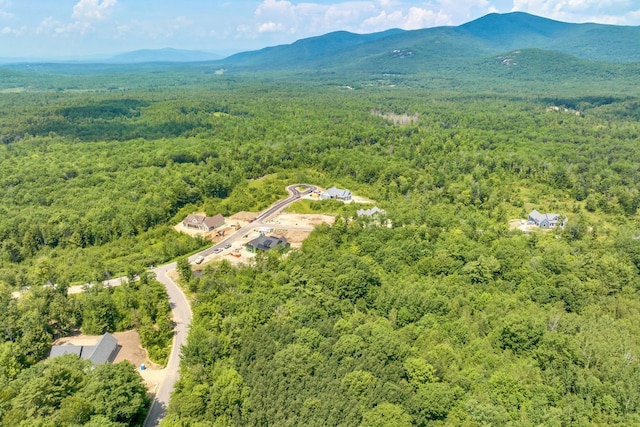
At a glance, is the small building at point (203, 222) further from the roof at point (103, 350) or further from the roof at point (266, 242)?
the roof at point (103, 350)

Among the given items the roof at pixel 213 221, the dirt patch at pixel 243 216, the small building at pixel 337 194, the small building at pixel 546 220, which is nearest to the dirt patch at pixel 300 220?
the dirt patch at pixel 243 216

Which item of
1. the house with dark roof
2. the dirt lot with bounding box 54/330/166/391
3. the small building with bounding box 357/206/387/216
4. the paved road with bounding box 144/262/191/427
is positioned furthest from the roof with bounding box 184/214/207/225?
the house with dark roof

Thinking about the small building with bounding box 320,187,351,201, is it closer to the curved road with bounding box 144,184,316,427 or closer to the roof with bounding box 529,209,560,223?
the curved road with bounding box 144,184,316,427

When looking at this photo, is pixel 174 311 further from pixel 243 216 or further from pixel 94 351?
pixel 243 216

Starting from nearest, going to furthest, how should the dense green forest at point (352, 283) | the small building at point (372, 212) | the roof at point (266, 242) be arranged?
the dense green forest at point (352, 283) → the roof at point (266, 242) → the small building at point (372, 212)

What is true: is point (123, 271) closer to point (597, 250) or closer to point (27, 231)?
point (27, 231)

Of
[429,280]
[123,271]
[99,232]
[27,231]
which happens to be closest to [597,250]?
[429,280]

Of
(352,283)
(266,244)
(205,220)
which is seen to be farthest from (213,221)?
(352,283)
